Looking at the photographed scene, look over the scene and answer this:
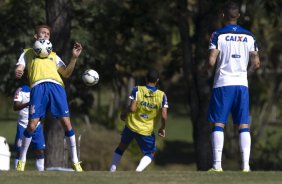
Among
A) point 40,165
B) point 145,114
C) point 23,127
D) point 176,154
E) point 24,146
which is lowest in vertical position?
point 176,154

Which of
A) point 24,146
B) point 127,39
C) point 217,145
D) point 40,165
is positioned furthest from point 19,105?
point 127,39

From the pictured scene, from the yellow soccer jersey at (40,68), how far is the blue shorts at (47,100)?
10 centimetres

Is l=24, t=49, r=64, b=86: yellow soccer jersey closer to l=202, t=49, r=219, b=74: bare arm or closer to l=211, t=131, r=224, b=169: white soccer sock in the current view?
l=202, t=49, r=219, b=74: bare arm

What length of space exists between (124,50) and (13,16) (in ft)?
14.3

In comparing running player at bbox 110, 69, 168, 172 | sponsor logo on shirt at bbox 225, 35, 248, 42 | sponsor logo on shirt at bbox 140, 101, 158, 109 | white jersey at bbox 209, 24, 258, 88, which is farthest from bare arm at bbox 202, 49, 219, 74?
sponsor logo on shirt at bbox 140, 101, 158, 109

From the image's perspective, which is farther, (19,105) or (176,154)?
(176,154)

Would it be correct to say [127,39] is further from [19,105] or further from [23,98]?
[19,105]

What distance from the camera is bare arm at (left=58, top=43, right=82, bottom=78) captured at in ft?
48.6

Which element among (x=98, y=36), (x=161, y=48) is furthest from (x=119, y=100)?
(x=98, y=36)

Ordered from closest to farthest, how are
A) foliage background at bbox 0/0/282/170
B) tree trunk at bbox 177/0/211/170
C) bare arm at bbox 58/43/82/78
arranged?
bare arm at bbox 58/43/82/78 < tree trunk at bbox 177/0/211/170 < foliage background at bbox 0/0/282/170

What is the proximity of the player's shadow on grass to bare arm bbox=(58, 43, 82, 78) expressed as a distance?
2397cm

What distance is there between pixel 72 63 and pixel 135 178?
99.6 inches

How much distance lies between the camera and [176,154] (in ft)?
146

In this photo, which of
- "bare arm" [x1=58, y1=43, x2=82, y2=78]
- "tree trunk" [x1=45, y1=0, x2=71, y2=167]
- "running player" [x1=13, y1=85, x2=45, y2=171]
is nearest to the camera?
"bare arm" [x1=58, y1=43, x2=82, y2=78]
